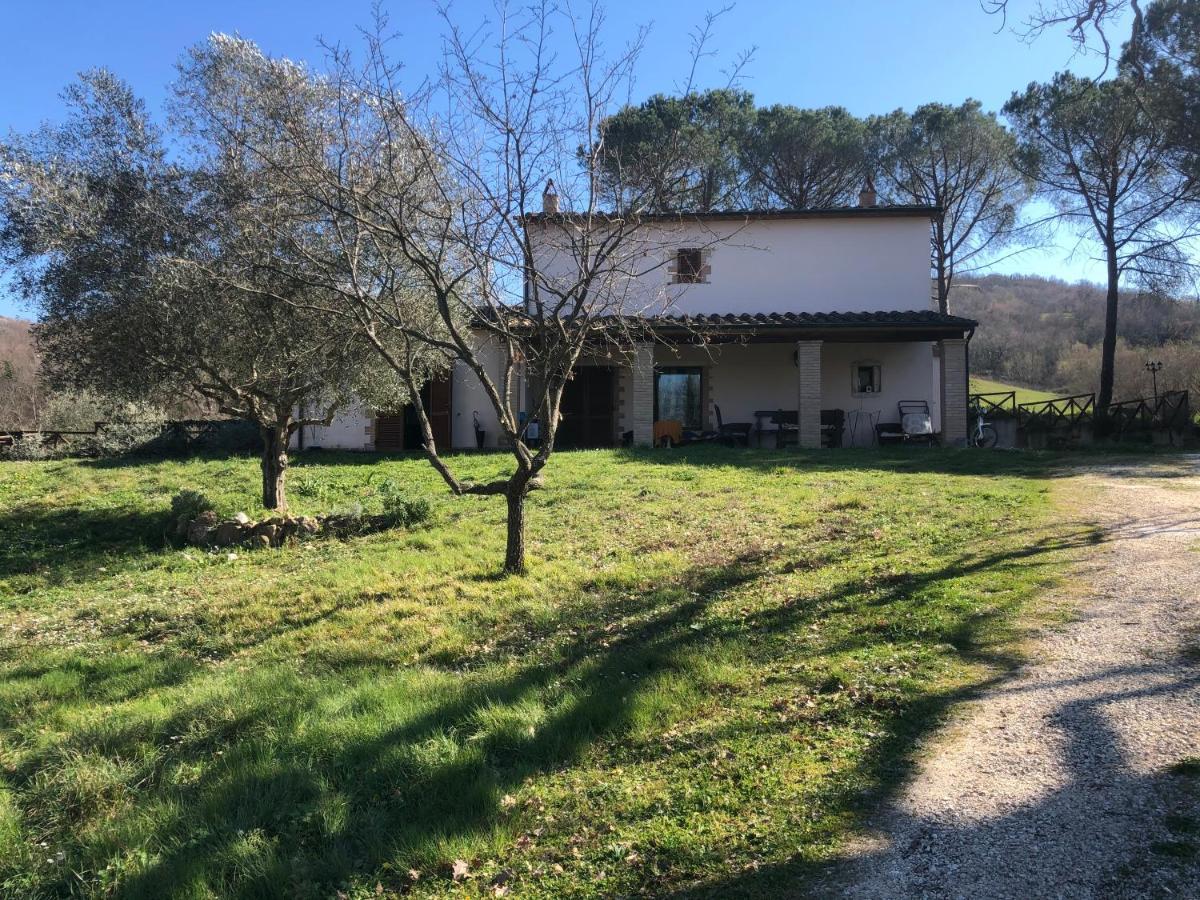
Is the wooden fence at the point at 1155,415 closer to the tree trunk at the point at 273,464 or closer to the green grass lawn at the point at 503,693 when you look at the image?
the green grass lawn at the point at 503,693

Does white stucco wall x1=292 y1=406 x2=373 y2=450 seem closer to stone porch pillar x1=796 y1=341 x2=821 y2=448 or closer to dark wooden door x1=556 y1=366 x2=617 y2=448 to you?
dark wooden door x1=556 y1=366 x2=617 y2=448

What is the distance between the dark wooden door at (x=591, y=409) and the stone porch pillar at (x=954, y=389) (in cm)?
752

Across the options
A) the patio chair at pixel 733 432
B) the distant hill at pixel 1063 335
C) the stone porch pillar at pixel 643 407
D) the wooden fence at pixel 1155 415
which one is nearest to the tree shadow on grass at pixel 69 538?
the stone porch pillar at pixel 643 407

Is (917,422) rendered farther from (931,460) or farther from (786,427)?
(931,460)

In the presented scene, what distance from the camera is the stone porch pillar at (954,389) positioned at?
16359 mm

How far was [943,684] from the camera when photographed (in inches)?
153

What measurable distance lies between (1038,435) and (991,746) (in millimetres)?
20031

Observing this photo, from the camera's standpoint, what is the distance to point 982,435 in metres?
18.0

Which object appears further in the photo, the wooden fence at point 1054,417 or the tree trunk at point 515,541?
the wooden fence at point 1054,417

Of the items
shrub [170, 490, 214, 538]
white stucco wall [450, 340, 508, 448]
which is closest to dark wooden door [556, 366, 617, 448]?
white stucco wall [450, 340, 508, 448]

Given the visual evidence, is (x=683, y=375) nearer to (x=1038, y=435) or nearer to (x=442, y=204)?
(x=1038, y=435)

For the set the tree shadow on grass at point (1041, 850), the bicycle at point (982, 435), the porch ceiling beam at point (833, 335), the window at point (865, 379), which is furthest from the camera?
the window at point (865, 379)

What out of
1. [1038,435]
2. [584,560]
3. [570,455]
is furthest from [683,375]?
[584,560]

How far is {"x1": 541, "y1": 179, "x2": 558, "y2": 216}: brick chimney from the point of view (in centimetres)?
590
